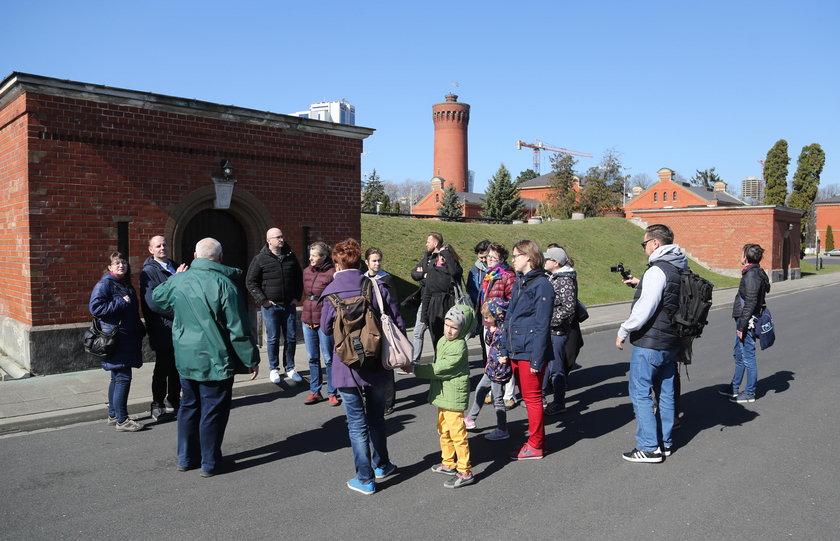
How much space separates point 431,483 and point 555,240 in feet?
84.1

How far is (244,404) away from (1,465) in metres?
2.56

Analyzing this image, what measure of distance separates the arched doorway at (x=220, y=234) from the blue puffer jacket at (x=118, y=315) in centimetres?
385

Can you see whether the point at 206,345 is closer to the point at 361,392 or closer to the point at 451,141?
the point at 361,392

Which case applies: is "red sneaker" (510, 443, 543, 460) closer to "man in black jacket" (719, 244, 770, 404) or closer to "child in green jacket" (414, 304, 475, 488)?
"child in green jacket" (414, 304, 475, 488)

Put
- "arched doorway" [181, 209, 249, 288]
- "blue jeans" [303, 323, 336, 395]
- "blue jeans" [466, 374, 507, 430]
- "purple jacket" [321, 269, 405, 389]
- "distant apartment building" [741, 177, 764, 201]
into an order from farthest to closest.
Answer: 1. "distant apartment building" [741, 177, 764, 201]
2. "arched doorway" [181, 209, 249, 288]
3. "blue jeans" [303, 323, 336, 395]
4. "blue jeans" [466, 374, 507, 430]
5. "purple jacket" [321, 269, 405, 389]

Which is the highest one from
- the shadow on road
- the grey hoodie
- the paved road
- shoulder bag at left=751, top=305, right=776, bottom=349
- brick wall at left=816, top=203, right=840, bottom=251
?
brick wall at left=816, top=203, right=840, bottom=251

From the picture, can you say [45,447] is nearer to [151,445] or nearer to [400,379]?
[151,445]

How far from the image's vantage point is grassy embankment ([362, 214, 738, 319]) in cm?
1989

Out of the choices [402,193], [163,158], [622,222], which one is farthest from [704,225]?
[402,193]

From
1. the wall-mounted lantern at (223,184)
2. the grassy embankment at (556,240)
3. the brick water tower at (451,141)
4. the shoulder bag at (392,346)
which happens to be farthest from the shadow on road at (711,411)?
the brick water tower at (451,141)

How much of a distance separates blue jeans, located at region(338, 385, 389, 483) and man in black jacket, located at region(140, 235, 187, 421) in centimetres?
266

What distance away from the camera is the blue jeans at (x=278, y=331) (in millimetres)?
8102

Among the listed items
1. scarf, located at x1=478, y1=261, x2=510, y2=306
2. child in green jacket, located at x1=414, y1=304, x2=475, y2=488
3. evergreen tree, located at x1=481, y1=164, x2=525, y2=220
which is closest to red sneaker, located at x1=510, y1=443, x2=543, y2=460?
child in green jacket, located at x1=414, y1=304, x2=475, y2=488

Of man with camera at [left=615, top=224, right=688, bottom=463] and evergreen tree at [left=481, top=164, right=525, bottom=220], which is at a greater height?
evergreen tree at [left=481, top=164, right=525, bottom=220]
